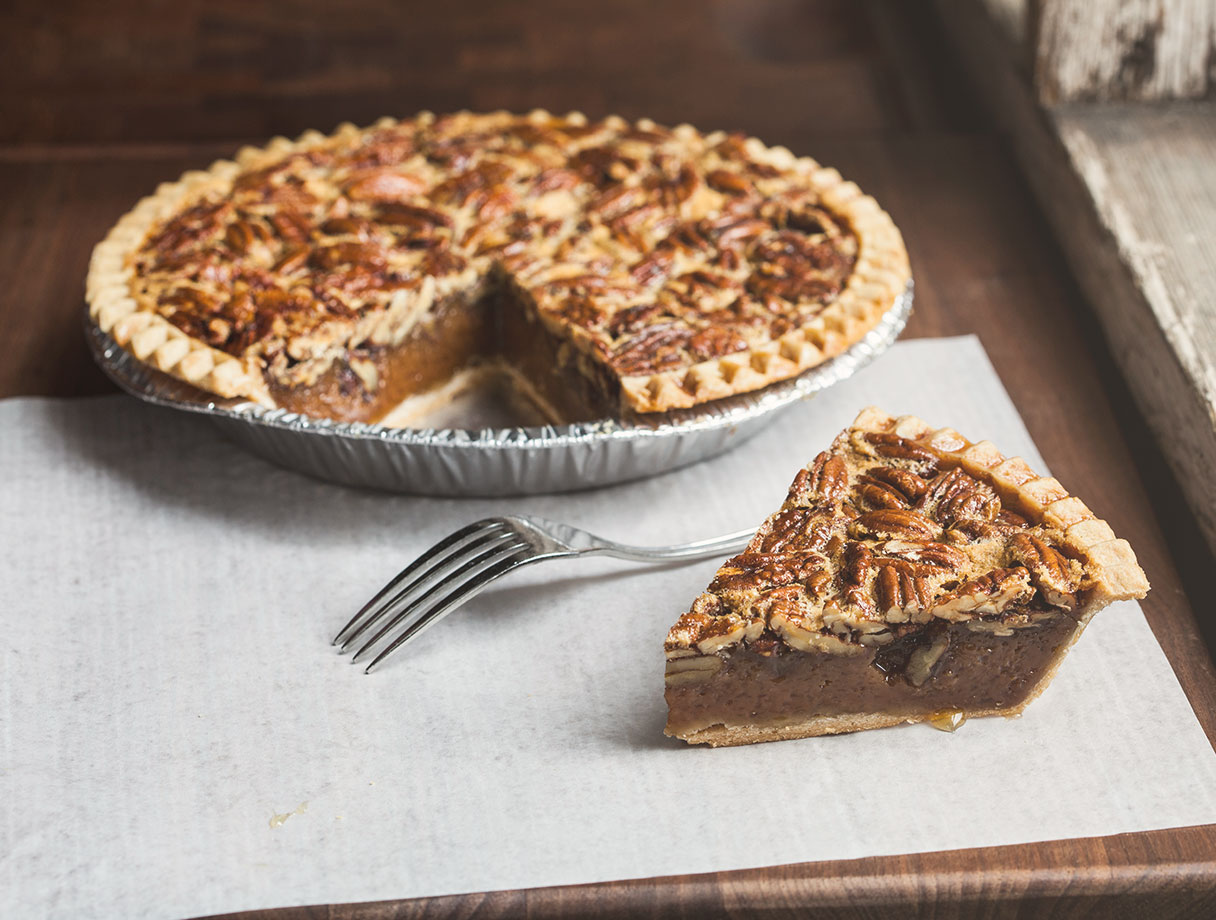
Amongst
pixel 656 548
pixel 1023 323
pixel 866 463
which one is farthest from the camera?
pixel 1023 323

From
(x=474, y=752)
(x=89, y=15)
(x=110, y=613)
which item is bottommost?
(x=89, y=15)

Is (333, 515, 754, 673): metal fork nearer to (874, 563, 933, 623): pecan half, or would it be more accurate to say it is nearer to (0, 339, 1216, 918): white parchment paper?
A: (0, 339, 1216, 918): white parchment paper

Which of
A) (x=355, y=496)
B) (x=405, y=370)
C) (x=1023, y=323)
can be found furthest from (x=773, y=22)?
(x=355, y=496)

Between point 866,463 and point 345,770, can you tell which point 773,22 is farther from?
point 345,770

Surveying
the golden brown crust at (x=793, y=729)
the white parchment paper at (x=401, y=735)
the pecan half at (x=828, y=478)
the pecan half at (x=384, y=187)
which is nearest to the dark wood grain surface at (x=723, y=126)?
the white parchment paper at (x=401, y=735)

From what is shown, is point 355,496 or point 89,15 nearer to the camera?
point 355,496

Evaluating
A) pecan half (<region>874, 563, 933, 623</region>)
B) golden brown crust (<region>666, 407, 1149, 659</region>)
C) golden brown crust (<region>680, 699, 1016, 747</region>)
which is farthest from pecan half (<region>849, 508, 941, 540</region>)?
golden brown crust (<region>680, 699, 1016, 747</region>)

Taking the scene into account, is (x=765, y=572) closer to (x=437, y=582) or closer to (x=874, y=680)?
(x=874, y=680)
